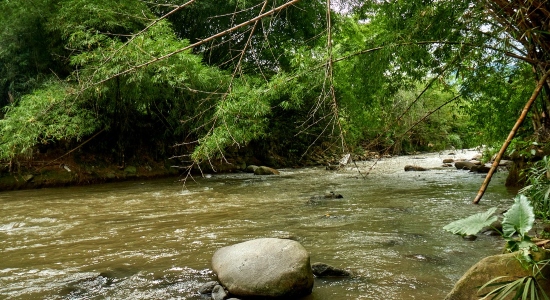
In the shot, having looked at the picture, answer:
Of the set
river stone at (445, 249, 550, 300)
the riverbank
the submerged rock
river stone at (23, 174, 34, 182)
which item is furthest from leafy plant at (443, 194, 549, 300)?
river stone at (23, 174, 34, 182)

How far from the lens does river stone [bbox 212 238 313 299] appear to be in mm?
2490

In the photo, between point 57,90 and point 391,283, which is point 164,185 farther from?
point 391,283

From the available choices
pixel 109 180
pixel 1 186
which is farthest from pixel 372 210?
pixel 1 186

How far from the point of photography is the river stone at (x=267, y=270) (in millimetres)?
2490

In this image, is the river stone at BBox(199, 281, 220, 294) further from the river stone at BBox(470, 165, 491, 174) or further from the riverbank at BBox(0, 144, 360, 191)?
the river stone at BBox(470, 165, 491, 174)

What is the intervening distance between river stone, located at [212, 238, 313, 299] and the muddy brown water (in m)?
0.15

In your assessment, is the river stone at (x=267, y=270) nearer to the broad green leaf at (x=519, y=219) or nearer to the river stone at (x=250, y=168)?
the broad green leaf at (x=519, y=219)

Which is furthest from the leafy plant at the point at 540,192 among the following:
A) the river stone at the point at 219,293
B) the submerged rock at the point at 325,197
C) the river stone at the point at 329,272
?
the submerged rock at the point at 325,197

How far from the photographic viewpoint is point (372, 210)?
523cm

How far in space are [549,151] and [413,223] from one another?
58.3 inches

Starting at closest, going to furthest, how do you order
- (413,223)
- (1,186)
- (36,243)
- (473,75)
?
1. (36,243)
2. (413,223)
3. (473,75)
4. (1,186)

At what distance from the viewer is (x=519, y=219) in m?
1.59

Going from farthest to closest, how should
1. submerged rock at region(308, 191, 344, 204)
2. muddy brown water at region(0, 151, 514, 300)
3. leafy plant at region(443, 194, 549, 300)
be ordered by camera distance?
submerged rock at region(308, 191, 344, 204) < muddy brown water at region(0, 151, 514, 300) < leafy plant at region(443, 194, 549, 300)

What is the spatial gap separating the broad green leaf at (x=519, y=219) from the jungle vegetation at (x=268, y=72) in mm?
840
